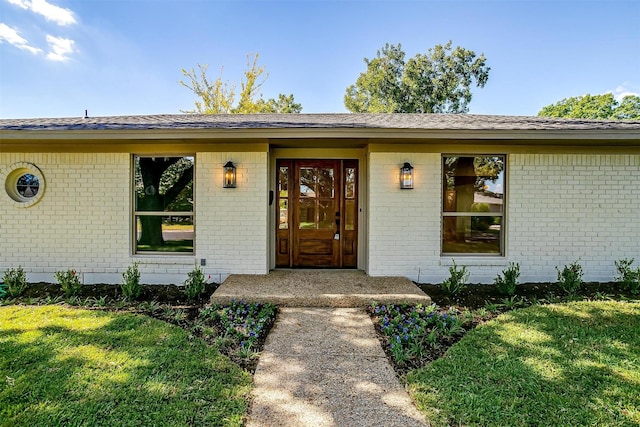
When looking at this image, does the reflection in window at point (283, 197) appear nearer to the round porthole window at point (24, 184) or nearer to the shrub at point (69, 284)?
the shrub at point (69, 284)

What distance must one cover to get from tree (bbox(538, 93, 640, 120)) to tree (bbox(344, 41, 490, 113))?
31.0ft

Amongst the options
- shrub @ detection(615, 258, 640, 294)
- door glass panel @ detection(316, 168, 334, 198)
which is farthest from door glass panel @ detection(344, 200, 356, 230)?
shrub @ detection(615, 258, 640, 294)

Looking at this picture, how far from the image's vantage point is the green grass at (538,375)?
2.14 m

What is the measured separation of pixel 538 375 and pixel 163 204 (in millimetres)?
5508

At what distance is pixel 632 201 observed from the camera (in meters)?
5.33

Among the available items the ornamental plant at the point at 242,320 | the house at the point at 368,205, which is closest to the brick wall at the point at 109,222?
the house at the point at 368,205

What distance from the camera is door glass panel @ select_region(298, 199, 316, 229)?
6027 mm

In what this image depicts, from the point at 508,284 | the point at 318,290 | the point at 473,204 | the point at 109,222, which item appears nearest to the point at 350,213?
the point at 318,290

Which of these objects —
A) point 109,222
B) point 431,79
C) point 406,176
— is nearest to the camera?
point 406,176

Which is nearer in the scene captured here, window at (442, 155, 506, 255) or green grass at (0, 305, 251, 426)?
green grass at (0, 305, 251, 426)

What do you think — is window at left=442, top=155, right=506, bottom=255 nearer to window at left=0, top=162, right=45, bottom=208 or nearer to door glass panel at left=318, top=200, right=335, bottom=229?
door glass panel at left=318, top=200, right=335, bottom=229

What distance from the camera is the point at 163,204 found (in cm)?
544

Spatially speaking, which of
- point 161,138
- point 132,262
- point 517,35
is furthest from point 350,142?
point 517,35

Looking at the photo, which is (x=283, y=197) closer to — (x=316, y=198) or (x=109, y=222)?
(x=316, y=198)
